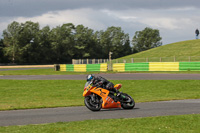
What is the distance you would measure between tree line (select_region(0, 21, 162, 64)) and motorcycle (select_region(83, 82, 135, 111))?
266 feet

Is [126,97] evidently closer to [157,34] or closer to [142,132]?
[142,132]

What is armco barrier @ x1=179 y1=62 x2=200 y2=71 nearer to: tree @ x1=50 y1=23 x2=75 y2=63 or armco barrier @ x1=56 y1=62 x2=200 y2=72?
armco barrier @ x1=56 y1=62 x2=200 y2=72

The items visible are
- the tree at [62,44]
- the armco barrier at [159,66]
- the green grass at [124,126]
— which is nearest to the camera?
the green grass at [124,126]

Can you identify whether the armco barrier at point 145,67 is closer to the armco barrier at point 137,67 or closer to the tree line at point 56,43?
the armco barrier at point 137,67

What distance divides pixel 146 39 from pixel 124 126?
145m

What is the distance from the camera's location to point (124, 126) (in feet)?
25.3

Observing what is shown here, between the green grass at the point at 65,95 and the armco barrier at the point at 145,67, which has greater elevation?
the armco barrier at the point at 145,67

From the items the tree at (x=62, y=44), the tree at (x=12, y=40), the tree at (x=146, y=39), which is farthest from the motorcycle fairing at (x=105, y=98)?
the tree at (x=146, y=39)

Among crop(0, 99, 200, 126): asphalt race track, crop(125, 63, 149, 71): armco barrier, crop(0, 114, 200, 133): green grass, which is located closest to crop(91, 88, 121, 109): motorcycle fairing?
crop(0, 99, 200, 126): asphalt race track

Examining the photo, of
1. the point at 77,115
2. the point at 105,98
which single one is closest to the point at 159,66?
the point at 105,98

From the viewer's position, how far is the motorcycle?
35.4ft

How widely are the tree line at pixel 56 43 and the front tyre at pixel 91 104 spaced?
266ft

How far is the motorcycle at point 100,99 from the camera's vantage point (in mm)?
10781

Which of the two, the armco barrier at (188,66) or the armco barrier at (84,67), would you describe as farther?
the armco barrier at (84,67)
